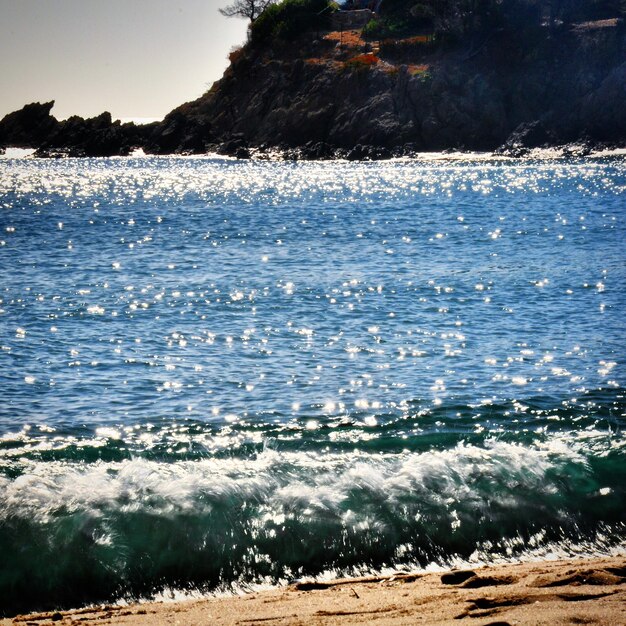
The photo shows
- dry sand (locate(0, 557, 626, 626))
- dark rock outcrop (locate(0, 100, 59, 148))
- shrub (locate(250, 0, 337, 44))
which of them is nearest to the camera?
dry sand (locate(0, 557, 626, 626))

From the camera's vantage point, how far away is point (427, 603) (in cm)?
636

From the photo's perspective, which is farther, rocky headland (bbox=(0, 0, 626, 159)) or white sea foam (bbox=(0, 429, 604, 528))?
rocky headland (bbox=(0, 0, 626, 159))

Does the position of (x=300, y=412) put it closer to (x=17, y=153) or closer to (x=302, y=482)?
(x=302, y=482)

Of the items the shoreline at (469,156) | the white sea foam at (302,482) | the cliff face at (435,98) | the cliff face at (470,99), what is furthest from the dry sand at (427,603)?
the cliff face at (470,99)

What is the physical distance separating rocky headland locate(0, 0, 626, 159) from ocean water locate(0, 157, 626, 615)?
66430mm

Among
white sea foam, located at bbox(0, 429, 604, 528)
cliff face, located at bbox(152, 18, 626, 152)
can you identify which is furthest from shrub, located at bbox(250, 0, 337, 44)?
white sea foam, located at bbox(0, 429, 604, 528)

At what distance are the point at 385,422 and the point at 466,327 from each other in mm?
6733

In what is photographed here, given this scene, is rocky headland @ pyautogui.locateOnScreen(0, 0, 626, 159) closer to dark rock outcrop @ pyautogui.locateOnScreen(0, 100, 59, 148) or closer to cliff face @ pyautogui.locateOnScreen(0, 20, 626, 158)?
cliff face @ pyautogui.locateOnScreen(0, 20, 626, 158)

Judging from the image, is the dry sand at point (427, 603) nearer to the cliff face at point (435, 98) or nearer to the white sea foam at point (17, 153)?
the cliff face at point (435, 98)

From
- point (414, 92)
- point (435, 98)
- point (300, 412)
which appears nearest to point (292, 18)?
point (414, 92)

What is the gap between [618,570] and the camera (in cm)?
692

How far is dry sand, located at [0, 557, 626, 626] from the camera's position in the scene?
593cm

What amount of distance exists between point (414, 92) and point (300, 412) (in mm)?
89970

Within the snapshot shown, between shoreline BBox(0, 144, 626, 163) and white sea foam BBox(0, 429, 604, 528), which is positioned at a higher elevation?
shoreline BBox(0, 144, 626, 163)
